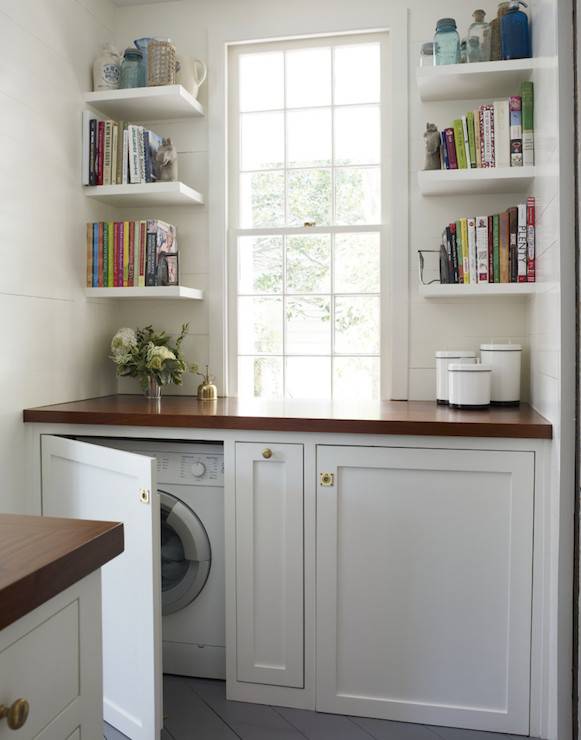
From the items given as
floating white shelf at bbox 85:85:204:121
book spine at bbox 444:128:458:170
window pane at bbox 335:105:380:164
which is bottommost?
book spine at bbox 444:128:458:170

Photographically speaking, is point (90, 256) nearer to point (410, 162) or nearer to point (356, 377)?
point (356, 377)

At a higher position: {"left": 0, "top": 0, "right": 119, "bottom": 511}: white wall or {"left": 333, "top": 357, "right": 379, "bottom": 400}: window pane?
{"left": 0, "top": 0, "right": 119, "bottom": 511}: white wall

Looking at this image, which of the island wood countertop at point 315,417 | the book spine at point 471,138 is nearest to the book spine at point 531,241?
the book spine at point 471,138

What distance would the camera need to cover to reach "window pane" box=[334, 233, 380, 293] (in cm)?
281

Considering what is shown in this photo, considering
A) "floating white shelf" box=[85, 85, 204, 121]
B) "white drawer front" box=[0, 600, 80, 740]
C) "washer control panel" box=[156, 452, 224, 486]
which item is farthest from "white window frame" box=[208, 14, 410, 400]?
"white drawer front" box=[0, 600, 80, 740]

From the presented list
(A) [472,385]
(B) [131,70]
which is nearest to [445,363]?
(A) [472,385]

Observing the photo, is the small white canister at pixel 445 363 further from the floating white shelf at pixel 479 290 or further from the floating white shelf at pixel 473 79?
the floating white shelf at pixel 473 79

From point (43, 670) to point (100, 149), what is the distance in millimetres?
2290

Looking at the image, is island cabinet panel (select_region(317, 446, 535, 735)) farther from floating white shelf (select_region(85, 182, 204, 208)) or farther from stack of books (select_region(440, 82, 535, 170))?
floating white shelf (select_region(85, 182, 204, 208))

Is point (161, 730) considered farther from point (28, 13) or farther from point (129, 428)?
point (28, 13)

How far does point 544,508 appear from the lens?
196 cm

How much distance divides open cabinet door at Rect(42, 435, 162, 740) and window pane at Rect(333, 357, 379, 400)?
1.15 m

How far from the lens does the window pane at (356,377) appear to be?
9.24 ft

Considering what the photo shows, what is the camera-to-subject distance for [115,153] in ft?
8.96
